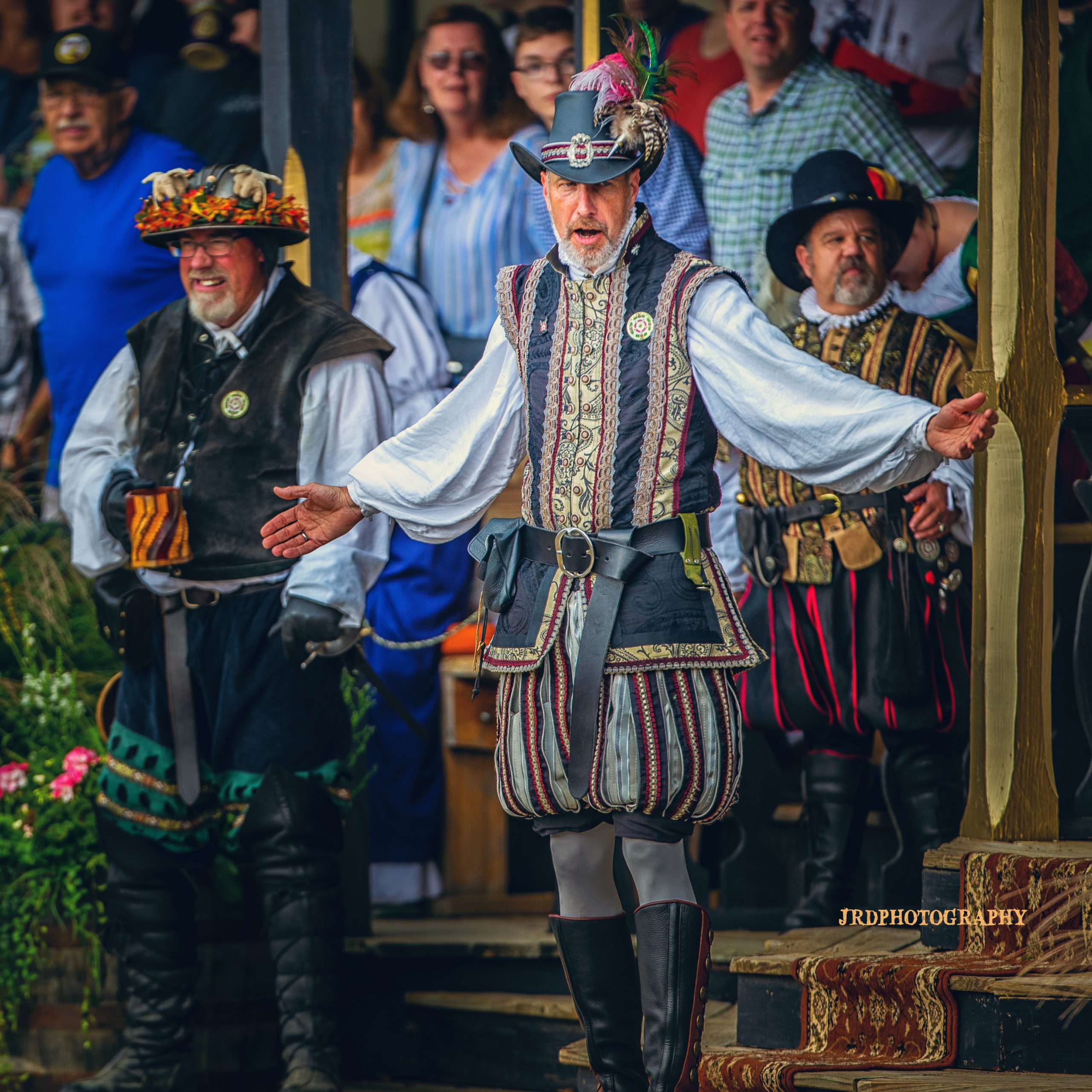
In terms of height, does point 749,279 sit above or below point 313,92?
below

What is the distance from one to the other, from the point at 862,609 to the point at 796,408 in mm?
1250

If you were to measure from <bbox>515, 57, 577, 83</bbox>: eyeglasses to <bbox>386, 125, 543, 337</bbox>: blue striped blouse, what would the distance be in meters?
0.18

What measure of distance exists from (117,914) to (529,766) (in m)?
1.60

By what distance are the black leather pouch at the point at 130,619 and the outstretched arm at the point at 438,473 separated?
0.88 meters

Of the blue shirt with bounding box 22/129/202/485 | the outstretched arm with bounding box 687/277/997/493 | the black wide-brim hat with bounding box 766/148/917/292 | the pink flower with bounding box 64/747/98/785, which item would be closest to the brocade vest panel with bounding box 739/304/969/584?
the black wide-brim hat with bounding box 766/148/917/292

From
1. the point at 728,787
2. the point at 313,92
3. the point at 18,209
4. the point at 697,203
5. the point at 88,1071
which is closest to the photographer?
the point at 728,787

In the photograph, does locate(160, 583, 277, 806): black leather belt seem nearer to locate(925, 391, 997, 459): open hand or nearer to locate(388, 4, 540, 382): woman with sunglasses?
locate(388, 4, 540, 382): woman with sunglasses

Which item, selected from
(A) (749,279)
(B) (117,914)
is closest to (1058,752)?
(A) (749,279)

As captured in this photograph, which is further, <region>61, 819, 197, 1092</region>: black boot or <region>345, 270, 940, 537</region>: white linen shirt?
<region>61, 819, 197, 1092</region>: black boot

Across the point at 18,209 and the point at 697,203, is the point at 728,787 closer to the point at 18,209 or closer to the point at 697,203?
the point at 697,203

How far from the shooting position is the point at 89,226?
6883 millimetres

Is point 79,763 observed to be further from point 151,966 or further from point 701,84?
point 701,84

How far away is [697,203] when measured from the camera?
6.12 meters

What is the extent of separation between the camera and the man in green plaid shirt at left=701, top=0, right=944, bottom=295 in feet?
19.3
